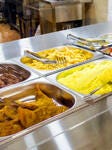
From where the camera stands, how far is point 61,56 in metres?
1.51

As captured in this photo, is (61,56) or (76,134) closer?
(76,134)

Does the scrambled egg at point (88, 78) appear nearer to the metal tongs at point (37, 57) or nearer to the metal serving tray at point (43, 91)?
the metal serving tray at point (43, 91)

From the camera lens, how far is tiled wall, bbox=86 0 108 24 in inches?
137

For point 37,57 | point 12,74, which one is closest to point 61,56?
point 37,57

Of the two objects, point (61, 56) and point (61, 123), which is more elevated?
point (61, 56)

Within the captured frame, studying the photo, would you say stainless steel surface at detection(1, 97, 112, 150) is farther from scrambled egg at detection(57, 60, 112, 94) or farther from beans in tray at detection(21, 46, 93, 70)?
beans in tray at detection(21, 46, 93, 70)

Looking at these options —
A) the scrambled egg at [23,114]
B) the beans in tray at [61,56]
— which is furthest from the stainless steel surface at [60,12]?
the scrambled egg at [23,114]

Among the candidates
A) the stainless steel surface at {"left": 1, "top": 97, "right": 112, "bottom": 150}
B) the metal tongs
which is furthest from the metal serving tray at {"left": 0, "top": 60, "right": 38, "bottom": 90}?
the stainless steel surface at {"left": 1, "top": 97, "right": 112, "bottom": 150}

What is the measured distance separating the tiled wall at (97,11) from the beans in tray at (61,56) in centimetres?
204

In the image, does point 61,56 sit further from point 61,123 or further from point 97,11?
point 97,11

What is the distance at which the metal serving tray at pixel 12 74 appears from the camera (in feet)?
3.99

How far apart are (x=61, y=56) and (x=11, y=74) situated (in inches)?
13.6

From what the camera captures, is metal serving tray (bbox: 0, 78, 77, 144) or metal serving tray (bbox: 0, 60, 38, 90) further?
metal serving tray (bbox: 0, 60, 38, 90)

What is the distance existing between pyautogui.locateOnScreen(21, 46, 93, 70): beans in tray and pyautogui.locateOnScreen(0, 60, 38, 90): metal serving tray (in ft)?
0.23
